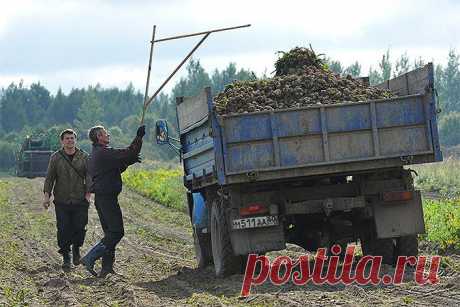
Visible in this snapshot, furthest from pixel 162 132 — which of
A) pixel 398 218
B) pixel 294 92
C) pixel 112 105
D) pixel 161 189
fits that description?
pixel 112 105

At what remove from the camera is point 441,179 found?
36281 millimetres

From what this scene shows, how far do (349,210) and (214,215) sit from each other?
184 cm

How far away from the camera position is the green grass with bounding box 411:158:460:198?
33.1 meters

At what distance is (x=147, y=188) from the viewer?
130ft

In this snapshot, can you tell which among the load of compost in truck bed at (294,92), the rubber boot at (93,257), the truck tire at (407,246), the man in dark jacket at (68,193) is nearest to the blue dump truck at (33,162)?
the man in dark jacket at (68,193)

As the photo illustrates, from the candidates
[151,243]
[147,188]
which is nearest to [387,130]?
[151,243]

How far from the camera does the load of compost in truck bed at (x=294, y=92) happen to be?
13680 mm

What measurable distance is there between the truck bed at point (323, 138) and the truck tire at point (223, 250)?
78cm

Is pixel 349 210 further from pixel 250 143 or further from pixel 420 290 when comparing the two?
pixel 420 290

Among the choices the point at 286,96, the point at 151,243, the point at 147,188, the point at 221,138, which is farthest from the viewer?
the point at 147,188

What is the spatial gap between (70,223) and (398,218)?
496cm

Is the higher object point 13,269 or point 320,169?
point 320,169

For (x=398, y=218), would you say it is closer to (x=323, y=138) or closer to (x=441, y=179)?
(x=323, y=138)

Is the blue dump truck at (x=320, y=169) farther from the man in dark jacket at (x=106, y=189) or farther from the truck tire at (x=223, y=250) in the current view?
the man in dark jacket at (x=106, y=189)
